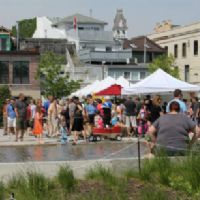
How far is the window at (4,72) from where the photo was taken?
66562 mm

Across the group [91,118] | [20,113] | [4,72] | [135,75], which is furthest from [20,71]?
[20,113]

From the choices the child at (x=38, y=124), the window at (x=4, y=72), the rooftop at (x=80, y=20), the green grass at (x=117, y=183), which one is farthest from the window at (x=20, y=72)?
the green grass at (x=117, y=183)

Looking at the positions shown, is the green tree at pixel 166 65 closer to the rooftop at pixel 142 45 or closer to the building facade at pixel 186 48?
the building facade at pixel 186 48

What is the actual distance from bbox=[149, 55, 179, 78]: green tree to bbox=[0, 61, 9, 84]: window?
18494mm

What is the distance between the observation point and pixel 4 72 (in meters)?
66.8

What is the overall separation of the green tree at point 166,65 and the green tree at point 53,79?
13.2m

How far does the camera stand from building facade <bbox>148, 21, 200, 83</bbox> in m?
82.6

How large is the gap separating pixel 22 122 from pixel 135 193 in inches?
606

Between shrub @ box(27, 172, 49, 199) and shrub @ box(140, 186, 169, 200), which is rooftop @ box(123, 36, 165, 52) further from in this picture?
shrub @ box(140, 186, 169, 200)

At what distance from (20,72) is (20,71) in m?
0.12

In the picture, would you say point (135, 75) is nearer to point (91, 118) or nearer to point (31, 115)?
point (31, 115)

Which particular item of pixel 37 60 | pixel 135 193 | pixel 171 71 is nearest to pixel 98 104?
pixel 135 193

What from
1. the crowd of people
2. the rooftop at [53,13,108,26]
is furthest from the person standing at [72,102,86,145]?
the rooftop at [53,13,108,26]

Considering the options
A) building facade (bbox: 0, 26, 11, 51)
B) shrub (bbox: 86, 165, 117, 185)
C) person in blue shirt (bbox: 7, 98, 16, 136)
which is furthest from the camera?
building facade (bbox: 0, 26, 11, 51)
